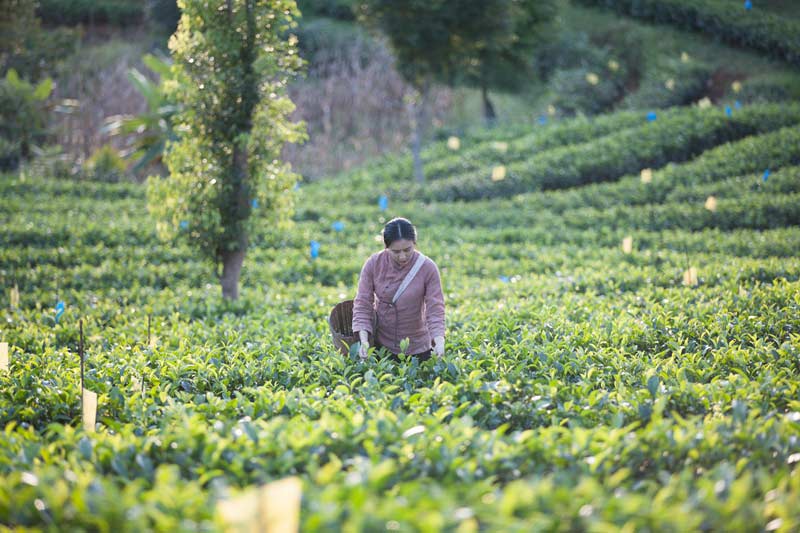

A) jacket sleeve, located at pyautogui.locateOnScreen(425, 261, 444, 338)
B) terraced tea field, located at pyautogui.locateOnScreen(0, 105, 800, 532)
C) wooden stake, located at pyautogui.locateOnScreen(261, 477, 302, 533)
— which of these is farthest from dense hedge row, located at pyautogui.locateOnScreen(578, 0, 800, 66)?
wooden stake, located at pyautogui.locateOnScreen(261, 477, 302, 533)

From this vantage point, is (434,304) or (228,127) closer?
(434,304)

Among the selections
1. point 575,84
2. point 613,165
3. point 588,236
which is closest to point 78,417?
point 588,236

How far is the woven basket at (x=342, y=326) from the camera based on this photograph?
4785mm

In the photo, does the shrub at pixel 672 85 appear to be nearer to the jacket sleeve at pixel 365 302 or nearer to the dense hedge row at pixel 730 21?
the dense hedge row at pixel 730 21

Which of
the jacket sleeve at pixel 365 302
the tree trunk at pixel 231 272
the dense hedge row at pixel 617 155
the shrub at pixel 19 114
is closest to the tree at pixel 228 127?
the tree trunk at pixel 231 272

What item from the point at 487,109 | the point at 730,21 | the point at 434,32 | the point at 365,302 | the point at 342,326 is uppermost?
the point at 730,21

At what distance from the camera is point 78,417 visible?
391 cm

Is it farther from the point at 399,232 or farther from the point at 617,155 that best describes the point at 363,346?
the point at 617,155

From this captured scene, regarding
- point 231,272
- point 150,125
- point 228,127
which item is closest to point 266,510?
point 228,127

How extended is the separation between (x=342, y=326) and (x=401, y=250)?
0.99m

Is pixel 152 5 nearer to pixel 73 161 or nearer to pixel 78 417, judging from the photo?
pixel 73 161

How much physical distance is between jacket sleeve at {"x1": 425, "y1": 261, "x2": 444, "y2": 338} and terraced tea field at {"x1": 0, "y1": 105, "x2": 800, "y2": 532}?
21cm

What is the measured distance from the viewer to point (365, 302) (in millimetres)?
4582

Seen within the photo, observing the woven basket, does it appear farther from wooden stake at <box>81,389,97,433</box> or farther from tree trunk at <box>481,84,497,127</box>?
tree trunk at <box>481,84,497,127</box>
